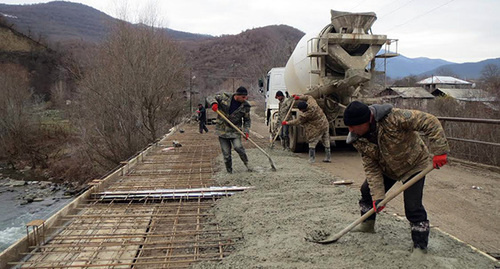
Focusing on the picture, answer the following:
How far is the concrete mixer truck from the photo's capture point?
702 centimetres

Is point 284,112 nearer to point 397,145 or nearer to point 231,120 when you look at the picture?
point 231,120

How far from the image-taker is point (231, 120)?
20.0 feet

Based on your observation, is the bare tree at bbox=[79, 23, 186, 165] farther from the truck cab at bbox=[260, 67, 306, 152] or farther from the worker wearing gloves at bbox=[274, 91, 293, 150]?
the worker wearing gloves at bbox=[274, 91, 293, 150]

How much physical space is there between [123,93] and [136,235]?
34.6ft

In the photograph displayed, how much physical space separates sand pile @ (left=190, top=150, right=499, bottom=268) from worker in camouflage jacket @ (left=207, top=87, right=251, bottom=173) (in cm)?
97

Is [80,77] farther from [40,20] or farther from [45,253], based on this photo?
[40,20]

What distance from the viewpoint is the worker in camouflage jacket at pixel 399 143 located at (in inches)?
104

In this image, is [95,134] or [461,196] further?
[95,134]

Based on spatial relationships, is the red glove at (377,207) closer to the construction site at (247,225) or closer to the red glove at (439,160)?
the construction site at (247,225)

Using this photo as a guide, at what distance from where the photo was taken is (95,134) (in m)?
14.0

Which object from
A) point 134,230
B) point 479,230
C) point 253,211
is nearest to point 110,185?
point 134,230

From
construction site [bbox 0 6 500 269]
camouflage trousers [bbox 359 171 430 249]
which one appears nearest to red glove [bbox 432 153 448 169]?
construction site [bbox 0 6 500 269]

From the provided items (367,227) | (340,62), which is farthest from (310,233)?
(340,62)

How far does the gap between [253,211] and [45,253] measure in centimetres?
216
